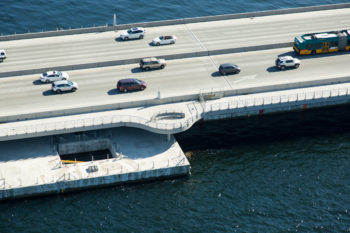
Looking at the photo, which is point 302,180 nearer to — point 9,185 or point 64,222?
point 64,222

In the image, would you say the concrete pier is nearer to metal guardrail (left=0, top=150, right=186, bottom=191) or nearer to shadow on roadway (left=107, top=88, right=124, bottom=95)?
metal guardrail (left=0, top=150, right=186, bottom=191)

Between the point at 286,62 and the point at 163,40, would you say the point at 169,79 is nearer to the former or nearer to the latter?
the point at 163,40

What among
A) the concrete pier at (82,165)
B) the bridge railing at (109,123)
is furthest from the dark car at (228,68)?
the concrete pier at (82,165)

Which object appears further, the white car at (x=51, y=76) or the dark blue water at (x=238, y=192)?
the white car at (x=51, y=76)

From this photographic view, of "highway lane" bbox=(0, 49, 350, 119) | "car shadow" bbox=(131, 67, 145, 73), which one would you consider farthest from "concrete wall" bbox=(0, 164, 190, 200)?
"car shadow" bbox=(131, 67, 145, 73)

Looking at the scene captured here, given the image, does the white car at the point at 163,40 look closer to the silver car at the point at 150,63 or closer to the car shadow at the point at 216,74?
the silver car at the point at 150,63

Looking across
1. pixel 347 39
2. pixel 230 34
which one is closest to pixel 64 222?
pixel 230 34
